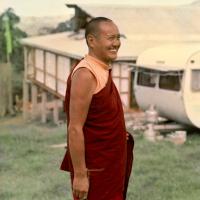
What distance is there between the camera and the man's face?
3.60 metres

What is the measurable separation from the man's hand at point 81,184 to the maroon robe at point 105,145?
0.29 feet

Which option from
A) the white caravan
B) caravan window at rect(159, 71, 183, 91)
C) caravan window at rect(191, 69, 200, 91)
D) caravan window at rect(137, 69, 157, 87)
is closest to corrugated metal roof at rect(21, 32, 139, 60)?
caravan window at rect(137, 69, 157, 87)

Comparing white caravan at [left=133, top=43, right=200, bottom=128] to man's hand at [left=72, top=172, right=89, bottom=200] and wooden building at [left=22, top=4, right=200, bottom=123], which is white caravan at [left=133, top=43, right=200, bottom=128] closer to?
wooden building at [left=22, top=4, right=200, bottom=123]

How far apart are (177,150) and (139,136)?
2075mm

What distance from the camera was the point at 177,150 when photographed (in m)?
12.2

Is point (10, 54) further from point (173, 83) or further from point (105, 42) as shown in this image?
point (105, 42)

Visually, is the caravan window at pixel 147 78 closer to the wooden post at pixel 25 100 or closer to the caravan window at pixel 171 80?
the caravan window at pixel 171 80

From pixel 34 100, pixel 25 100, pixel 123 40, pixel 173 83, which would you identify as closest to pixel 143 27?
pixel 123 40

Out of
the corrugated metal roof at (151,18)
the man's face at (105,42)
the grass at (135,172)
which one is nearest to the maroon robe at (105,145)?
the man's face at (105,42)

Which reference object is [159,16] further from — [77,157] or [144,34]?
[77,157]

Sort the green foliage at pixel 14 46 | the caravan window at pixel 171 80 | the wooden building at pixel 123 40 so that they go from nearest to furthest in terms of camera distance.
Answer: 1. the caravan window at pixel 171 80
2. the wooden building at pixel 123 40
3. the green foliage at pixel 14 46

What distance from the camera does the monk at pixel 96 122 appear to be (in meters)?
3.49

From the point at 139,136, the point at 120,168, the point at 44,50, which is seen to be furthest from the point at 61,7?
the point at 120,168

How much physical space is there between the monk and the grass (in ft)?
13.8
